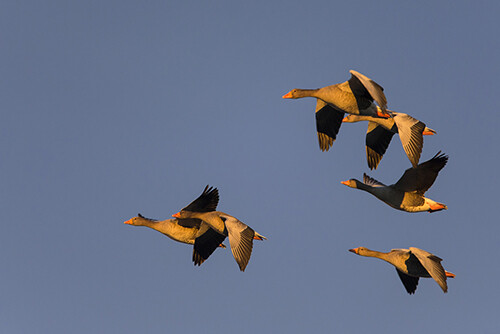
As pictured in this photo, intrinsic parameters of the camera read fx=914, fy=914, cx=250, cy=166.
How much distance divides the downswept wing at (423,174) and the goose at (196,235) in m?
6.88

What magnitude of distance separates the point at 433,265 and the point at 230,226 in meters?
6.51

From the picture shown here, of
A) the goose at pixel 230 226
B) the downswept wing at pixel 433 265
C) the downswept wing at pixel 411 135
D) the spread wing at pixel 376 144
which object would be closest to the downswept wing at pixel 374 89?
the downswept wing at pixel 411 135

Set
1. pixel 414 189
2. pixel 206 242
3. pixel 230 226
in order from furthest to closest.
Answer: pixel 206 242
pixel 414 189
pixel 230 226

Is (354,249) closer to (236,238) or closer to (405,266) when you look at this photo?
(405,266)

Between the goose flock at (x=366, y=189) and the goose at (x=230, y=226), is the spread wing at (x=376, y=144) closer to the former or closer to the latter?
the goose flock at (x=366, y=189)

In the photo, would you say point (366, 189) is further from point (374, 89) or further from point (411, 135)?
point (374, 89)

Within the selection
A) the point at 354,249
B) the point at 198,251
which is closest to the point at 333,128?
the point at 354,249

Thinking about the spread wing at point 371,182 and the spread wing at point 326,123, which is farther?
the spread wing at point 326,123

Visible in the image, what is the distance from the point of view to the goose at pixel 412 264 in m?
28.3

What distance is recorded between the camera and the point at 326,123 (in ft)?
109

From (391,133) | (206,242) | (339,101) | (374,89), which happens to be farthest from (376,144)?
(206,242)

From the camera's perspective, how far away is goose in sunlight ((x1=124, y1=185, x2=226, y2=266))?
3209 centimetres

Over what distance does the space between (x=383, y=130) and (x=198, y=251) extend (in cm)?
824

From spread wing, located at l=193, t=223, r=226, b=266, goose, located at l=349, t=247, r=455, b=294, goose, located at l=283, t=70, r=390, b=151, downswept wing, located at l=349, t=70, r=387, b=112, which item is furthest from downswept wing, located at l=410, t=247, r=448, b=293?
spread wing, located at l=193, t=223, r=226, b=266
